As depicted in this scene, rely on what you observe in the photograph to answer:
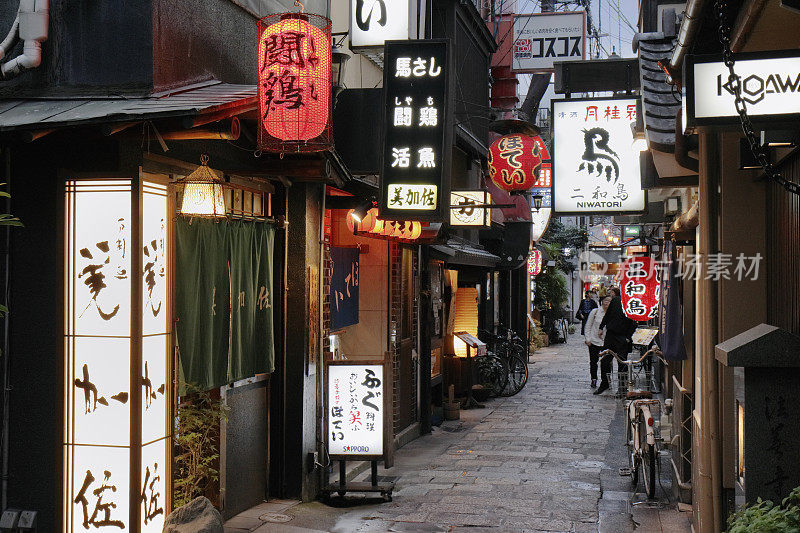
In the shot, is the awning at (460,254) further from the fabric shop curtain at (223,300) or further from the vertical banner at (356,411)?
the fabric shop curtain at (223,300)

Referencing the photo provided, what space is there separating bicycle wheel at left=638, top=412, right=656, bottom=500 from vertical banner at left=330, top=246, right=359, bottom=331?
513cm

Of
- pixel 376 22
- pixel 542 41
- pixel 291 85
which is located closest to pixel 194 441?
pixel 291 85

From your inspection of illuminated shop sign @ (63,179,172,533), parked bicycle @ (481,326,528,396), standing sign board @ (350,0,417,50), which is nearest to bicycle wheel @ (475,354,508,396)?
parked bicycle @ (481,326,528,396)

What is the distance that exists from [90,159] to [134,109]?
1.00m

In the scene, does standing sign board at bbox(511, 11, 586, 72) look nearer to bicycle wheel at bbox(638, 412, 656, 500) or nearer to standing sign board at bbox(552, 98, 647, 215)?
standing sign board at bbox(552, 98, 647, 215)

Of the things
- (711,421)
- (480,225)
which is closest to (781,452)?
(711,421)

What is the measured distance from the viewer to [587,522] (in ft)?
36.5

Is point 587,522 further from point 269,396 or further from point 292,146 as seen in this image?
point 292,146

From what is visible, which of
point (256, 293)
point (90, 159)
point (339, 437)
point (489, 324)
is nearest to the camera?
point (90, 159)

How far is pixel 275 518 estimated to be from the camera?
35.7 ft

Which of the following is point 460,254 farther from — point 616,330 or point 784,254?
point 784,254

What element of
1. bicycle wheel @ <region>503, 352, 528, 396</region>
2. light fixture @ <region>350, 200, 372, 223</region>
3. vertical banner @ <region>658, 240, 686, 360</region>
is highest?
light fixture @ <region>350, 200, 372, 223</region>

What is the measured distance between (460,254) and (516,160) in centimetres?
344

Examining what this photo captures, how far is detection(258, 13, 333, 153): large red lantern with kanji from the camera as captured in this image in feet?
28.7
